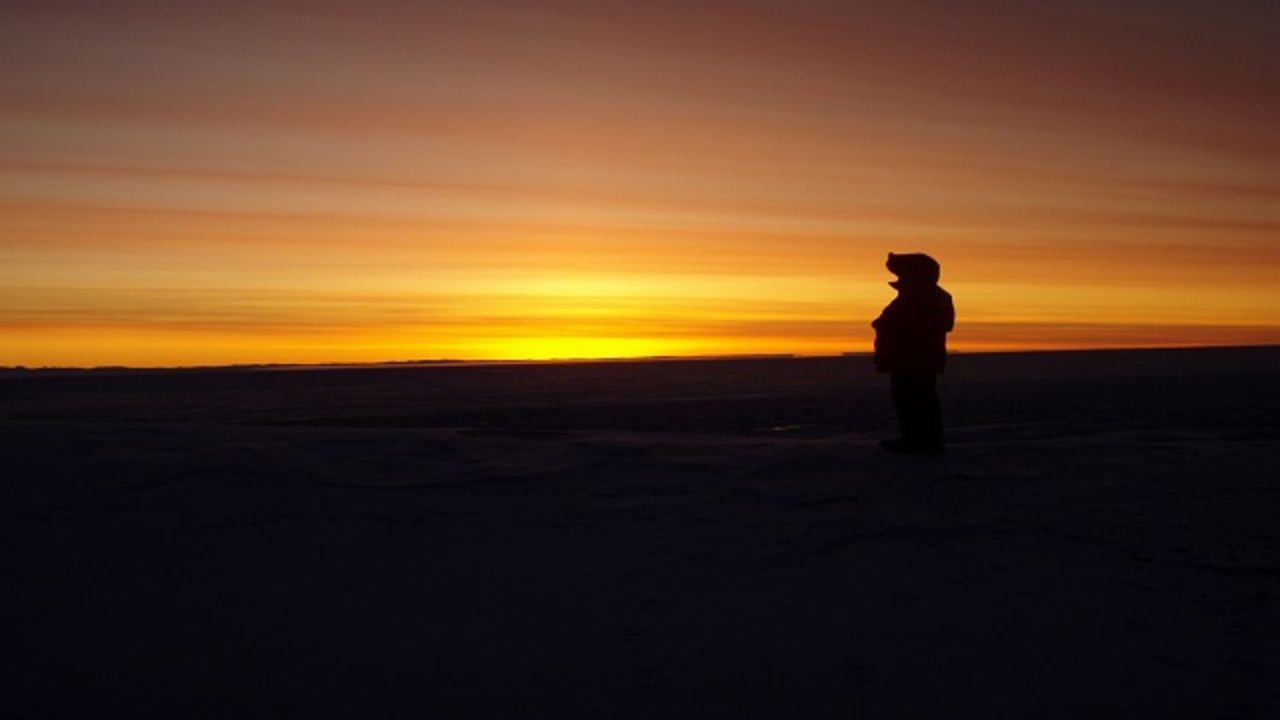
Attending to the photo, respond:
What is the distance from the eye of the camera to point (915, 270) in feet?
36.0

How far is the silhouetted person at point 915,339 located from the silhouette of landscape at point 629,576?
1.90ft

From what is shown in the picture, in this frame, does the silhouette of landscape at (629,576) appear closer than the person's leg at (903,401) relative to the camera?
Yes

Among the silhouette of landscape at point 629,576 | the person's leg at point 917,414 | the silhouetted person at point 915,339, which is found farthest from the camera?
the silhouetted person at point 915,339

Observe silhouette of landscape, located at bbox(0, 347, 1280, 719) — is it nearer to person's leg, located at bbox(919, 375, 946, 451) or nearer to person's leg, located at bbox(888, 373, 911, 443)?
person's leg, located at bbox(919, 375, 946, 451)

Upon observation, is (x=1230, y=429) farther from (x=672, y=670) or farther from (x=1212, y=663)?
(x=672, y=670)

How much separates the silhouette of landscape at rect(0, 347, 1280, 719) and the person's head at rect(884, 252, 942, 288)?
1664mm

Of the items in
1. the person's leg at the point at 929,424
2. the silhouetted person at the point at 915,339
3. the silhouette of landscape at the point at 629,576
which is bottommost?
the silhouette of landscape at the point at 629,576

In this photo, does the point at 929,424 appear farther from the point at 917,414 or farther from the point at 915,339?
the point at 915,339

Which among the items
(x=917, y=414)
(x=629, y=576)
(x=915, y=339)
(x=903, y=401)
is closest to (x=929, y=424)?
(x=917, y=414)

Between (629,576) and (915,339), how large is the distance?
5027 mm

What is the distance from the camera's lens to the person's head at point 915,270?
430 inches

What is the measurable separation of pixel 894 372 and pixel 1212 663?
18.1 ft

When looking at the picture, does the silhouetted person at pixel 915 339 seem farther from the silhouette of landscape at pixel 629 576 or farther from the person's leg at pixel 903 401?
the silhouette of landscape at pixel 629 576

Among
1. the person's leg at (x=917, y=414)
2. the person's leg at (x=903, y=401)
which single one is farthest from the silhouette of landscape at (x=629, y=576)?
the person's leg at (x=903, y=401)
